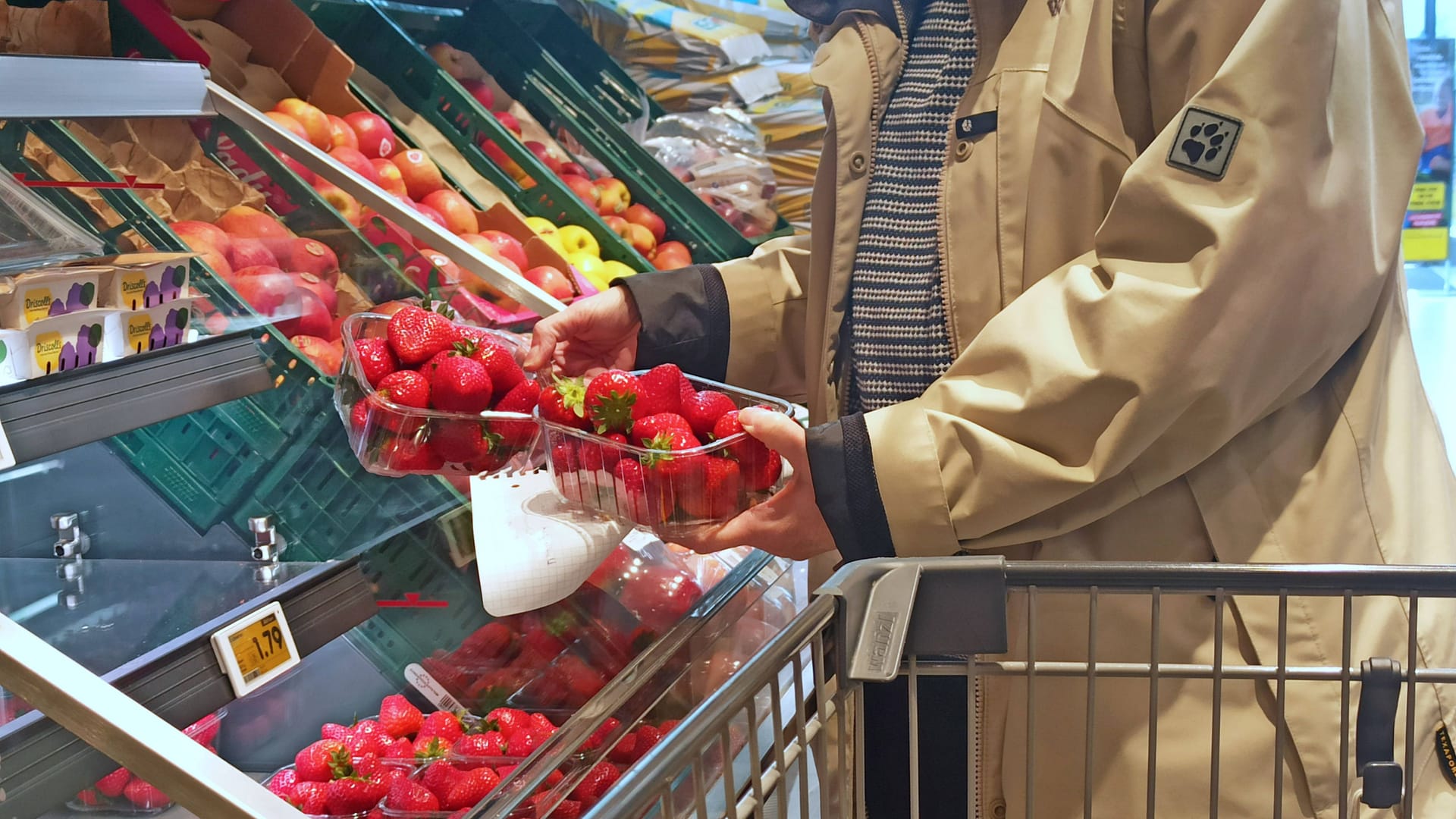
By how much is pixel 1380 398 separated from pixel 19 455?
127 cm

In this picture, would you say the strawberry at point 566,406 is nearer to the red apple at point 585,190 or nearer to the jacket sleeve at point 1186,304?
the jacket sleeve at point 1186,304

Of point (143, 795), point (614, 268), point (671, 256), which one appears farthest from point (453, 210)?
point (143, 795)

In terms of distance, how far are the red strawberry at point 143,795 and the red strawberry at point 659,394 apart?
574mm

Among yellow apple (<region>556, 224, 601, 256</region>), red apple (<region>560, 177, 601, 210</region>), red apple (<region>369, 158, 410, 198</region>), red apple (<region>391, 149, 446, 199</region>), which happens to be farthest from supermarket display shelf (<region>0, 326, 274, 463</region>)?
red apple (<region>560, 177, 601, 210</region>)

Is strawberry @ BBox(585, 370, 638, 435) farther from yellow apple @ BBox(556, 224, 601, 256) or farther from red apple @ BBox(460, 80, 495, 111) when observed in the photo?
red apple @ BBox(460, 80, 495, 111)

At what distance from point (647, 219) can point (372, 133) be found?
816 millimetres

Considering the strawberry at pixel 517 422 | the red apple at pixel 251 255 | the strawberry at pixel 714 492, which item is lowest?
the strawberry at pixel 714 492

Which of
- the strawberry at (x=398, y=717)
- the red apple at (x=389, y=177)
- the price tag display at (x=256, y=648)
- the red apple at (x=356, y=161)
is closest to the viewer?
the price tag display at (x=256, y=648)

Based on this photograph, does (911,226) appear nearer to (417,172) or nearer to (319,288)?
(319,288)

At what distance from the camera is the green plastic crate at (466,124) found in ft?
8.55

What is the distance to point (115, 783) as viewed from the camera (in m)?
1.00

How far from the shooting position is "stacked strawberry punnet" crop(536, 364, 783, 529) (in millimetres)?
1232

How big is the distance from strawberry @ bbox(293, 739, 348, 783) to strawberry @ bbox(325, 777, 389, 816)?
0.02 meters

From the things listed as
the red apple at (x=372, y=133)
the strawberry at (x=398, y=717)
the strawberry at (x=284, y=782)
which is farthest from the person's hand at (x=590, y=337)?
the red apple at (x=372, y=133)
